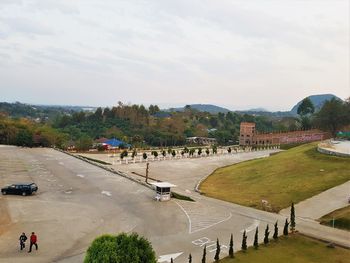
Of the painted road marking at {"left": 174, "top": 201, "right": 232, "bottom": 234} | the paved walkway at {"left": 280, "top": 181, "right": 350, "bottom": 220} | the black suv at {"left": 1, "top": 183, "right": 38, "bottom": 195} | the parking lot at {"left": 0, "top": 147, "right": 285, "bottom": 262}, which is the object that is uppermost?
the paved walkway at {"left": 280, "top": 181, "right": 350, "bottom": 220}

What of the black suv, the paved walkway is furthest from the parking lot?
the paved walkway

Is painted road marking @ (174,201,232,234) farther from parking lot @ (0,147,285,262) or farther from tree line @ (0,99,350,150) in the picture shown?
tree line @ (0,99,350,150)

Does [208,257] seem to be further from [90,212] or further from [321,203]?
[321,203]

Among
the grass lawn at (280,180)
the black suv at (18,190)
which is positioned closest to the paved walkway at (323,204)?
the grass lawn at (280,180)

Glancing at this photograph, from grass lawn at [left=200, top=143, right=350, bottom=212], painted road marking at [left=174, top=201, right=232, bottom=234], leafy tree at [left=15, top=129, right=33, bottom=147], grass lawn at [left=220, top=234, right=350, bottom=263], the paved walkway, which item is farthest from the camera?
leafy tree at [left=15, top=129, right=33, bottom=147]

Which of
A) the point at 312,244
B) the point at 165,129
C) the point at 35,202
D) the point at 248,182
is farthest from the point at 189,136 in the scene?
the point at 312,244

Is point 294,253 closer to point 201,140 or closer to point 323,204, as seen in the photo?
point 323,204
